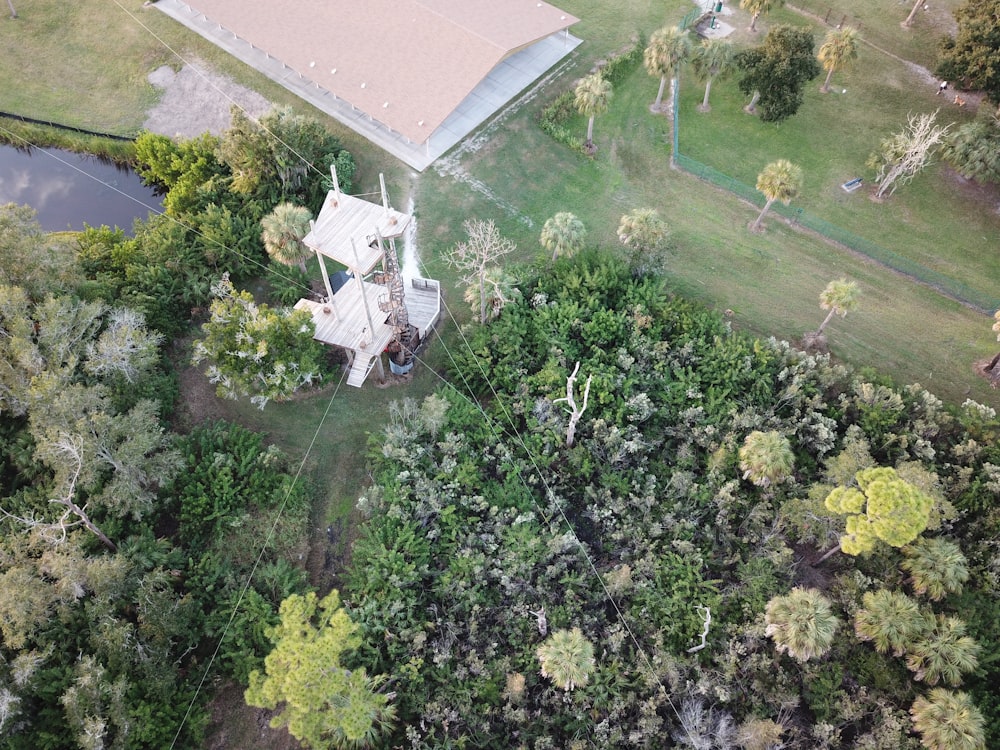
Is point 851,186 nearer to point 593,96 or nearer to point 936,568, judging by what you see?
point 593,96

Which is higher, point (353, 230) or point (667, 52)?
point (667, 52)

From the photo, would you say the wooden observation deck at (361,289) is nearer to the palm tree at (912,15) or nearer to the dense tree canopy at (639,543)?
the dense tree canopy at (639,543)

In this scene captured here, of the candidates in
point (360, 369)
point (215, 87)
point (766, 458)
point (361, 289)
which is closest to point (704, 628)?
point (766, 458)

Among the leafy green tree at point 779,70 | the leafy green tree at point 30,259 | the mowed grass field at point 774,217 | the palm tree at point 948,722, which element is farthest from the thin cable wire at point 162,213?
the palm tree at point 948,722

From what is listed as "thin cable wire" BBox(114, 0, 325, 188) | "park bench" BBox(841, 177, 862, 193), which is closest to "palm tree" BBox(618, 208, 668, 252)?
"park bench" BBox(841, 177, 862, 193)

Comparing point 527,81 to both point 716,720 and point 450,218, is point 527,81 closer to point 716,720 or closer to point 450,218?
point 450,218
